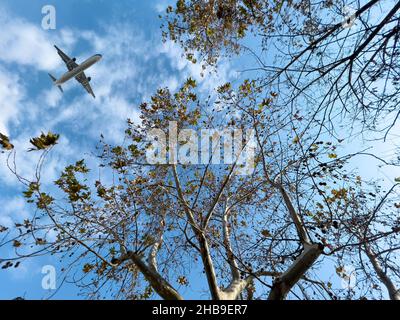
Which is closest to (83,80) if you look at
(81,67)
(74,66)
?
(74,66)

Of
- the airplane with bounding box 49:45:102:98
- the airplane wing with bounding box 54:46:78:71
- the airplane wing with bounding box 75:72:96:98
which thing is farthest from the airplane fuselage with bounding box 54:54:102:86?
the airplane wing with bounding box 75:72:96:98

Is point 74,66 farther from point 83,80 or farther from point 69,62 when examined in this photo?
point 83,80

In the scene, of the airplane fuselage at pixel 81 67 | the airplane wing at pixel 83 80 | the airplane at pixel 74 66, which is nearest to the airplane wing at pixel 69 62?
the airplane at pixel 74 66

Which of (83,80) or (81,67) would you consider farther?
(83,80)

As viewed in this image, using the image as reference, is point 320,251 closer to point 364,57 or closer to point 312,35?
point 364,57

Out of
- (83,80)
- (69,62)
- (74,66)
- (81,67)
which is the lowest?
(81,67)

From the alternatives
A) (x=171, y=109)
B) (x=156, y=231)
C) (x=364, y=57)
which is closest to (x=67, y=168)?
(x=156, y=231)

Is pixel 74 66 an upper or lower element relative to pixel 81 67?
upper

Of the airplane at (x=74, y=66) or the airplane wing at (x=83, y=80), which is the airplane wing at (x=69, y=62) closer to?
the airplane at (x=74, y=66)

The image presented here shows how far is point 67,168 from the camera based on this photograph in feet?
14.8

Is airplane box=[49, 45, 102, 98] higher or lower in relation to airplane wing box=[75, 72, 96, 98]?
lower

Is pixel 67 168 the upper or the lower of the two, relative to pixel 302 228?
upper

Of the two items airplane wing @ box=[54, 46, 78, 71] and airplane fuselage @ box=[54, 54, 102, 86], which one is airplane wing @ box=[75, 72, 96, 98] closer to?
airplane fuselage @ box=[54, 54, 102, 86]
